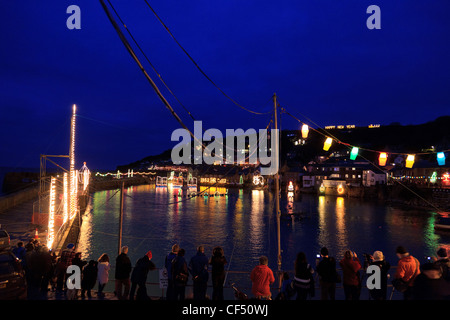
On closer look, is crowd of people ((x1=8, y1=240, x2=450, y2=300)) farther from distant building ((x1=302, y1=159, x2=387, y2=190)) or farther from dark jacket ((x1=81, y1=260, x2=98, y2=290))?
distant building ((x1=302, y1=159, x2=387, y2=190))

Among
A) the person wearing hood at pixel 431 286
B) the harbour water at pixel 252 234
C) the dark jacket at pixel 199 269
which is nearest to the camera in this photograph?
the person wearing hood at pixel 431 286

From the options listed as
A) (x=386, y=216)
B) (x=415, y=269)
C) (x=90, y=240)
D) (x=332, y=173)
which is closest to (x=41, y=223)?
(x=90, y=240)

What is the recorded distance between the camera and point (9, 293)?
6004 millimetres

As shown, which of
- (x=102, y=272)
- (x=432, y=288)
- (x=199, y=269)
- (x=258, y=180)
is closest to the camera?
(x=432, y=288)

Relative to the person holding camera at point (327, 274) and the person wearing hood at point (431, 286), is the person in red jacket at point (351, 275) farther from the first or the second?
the person wearing hood at point (431, 286)

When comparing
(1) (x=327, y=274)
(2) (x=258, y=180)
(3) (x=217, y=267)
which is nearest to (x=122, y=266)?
(3) (x=217, y=267)

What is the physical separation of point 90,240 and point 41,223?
23.6 feet

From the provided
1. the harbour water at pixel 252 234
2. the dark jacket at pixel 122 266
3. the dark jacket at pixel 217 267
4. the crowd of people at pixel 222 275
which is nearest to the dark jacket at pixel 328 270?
the crowd of people at pixel 222 275

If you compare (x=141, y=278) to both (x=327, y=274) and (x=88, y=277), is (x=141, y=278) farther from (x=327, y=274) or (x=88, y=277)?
(x=327, y=274)

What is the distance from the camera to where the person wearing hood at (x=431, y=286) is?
14.4 ft

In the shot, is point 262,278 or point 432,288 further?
point 262,278

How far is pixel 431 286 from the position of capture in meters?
4.42

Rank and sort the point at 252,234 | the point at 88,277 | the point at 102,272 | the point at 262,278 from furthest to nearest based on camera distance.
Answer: the point at 252,234, the point at 102,272, the point at 88,277, the point at 262,278
